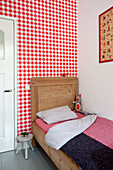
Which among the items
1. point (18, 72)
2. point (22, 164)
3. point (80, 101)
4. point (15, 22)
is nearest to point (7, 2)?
point (15, 22)

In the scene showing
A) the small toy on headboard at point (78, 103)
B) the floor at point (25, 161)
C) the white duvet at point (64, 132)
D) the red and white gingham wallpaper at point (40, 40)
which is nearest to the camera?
the white duvet at point (64, 132)

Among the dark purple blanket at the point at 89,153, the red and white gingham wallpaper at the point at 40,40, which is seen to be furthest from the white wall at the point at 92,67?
the dark purple blanket at the point at 89,153

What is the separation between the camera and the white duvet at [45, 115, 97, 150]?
1.45 m

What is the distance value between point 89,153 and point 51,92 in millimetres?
1417

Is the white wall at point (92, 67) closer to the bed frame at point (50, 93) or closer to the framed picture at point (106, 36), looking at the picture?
the framed picture at point (106, 36)

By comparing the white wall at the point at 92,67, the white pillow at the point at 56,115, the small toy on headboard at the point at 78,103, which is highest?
the white wall at the point at 92,67

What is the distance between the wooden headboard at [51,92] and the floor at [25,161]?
21.1 inches

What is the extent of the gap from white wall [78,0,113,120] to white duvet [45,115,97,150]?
0.46 m

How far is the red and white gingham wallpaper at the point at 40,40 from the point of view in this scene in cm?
228

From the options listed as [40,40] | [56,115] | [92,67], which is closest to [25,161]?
[56,115]

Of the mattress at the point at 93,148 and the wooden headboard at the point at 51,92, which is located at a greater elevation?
the wooden headboard at the point at 51,92

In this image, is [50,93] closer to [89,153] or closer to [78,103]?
[78,103]

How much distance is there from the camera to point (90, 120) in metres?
1.94

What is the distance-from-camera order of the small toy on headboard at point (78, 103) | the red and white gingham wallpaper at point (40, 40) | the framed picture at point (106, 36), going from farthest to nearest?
the small toy on headboard at point (78, 103)
the red and white gingham wallpaper at point (40, 40)
the framed picture at point (106, 36)
